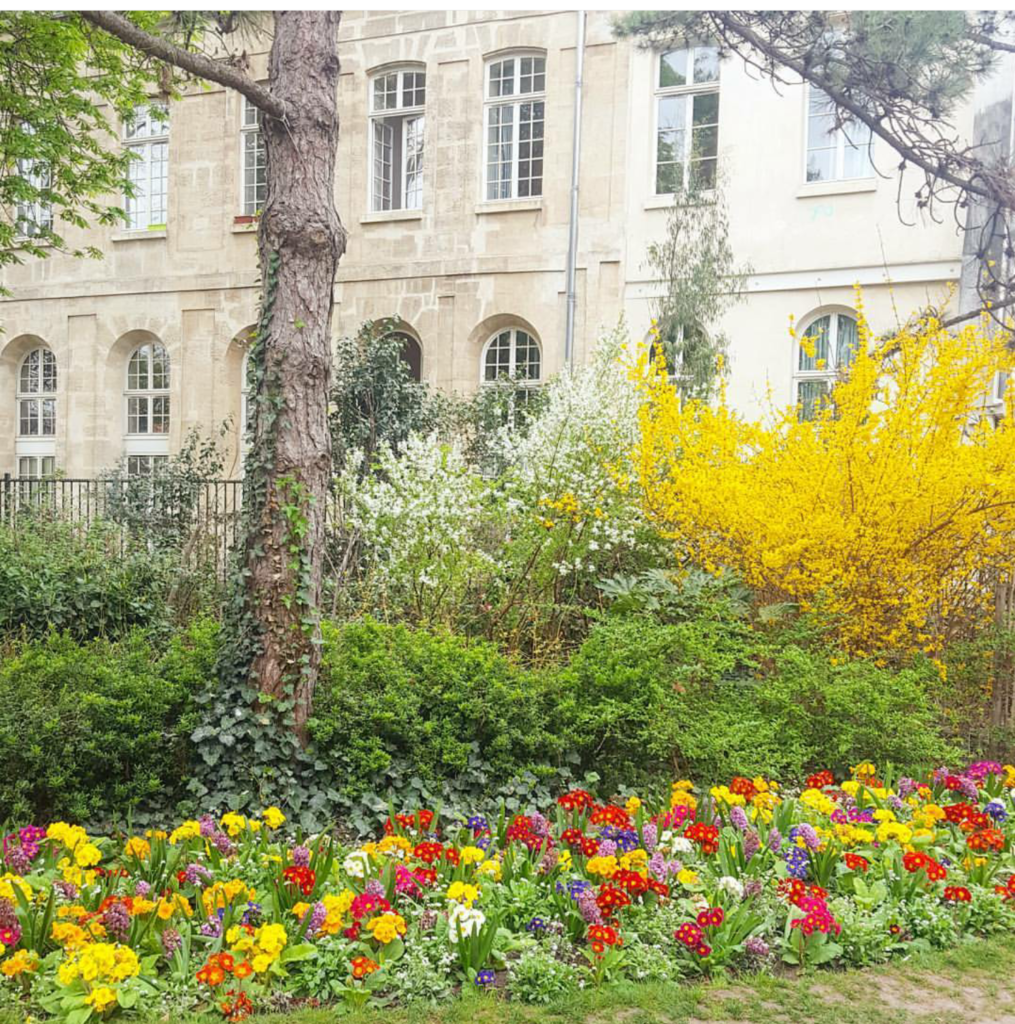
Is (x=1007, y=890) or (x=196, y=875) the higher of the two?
(x=196, y=875)

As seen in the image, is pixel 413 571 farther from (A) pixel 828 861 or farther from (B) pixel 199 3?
(B) pixel 199 3

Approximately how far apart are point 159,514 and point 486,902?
30.7ft

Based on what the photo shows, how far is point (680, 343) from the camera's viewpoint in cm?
1186

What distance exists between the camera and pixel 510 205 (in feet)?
45.2

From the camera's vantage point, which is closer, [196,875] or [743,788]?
[196,875]

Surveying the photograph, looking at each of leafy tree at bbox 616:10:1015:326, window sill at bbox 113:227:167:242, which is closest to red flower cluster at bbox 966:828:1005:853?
leafy tree at bbox 616:10:1015:326

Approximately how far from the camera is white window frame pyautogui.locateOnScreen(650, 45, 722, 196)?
12.6 metres

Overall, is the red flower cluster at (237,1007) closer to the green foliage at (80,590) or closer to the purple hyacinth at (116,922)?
the purple hyacinth at (116,922)

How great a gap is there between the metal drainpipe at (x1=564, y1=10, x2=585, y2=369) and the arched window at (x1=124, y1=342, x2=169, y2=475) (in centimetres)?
666

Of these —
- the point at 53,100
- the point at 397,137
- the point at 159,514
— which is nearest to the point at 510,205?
the point at 397,137

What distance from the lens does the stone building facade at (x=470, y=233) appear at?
12.3 m

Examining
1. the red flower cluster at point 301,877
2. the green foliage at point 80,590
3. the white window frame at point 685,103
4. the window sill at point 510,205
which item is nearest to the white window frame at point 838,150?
the white window frame at point 685,103

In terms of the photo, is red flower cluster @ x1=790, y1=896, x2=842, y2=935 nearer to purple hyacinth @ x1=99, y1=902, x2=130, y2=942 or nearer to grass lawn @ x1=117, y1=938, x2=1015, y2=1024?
grass lawn @ x1=117, y1=938, x2=1015, y2=1024

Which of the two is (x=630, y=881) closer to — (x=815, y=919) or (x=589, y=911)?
(x=589, y=911)
